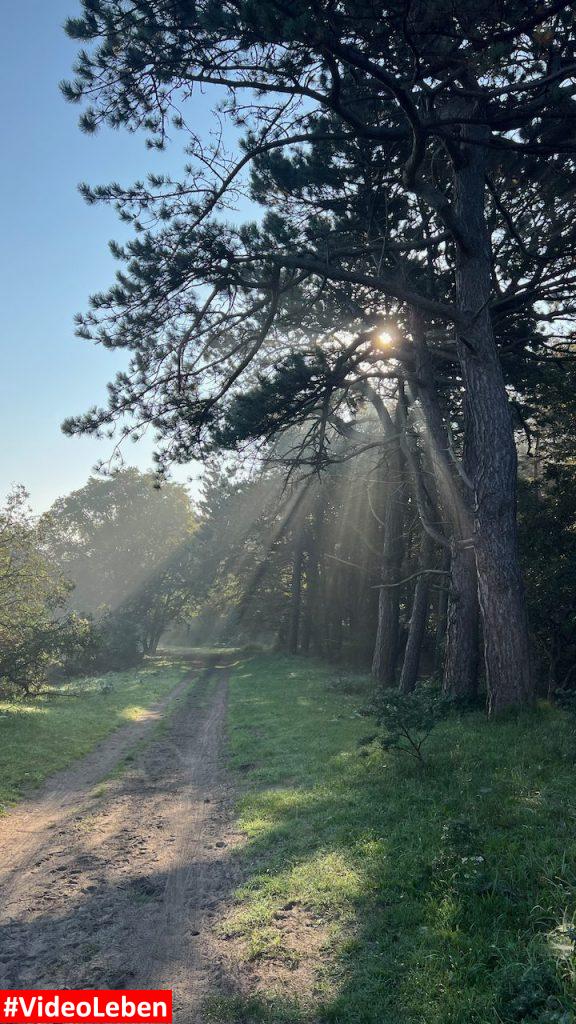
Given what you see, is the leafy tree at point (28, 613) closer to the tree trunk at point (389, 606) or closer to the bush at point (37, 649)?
the bush at point (37, 649)

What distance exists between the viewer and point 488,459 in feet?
32.0

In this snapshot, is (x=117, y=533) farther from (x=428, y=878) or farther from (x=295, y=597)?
(x=428, y=878)

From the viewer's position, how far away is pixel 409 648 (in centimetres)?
1622

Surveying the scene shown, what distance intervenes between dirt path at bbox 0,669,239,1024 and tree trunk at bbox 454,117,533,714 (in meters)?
5.06

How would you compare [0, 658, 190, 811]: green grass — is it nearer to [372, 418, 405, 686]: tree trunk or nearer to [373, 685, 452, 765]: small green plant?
[373, 685, 452, 765]: small green plant

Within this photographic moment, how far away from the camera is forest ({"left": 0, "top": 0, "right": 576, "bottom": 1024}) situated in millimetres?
4316

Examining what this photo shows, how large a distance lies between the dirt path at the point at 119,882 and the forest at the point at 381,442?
0.07 meters

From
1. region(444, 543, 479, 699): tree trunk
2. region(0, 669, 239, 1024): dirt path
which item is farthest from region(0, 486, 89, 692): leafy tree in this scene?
region(444, 543, 479, 699): tree trunk

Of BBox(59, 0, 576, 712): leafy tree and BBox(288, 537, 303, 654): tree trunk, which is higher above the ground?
BBox(59, 0, 576, 712): leafy tree

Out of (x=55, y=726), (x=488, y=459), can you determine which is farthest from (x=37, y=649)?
(x=488, y=459)

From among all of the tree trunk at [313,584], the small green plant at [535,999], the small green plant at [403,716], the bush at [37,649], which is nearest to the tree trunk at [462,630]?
the small green plant at [403,716]

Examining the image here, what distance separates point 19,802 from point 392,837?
5889 millimetres

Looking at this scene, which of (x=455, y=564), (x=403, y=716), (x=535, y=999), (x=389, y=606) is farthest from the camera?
(x=389, y=606)

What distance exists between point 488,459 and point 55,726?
38.9 feet
